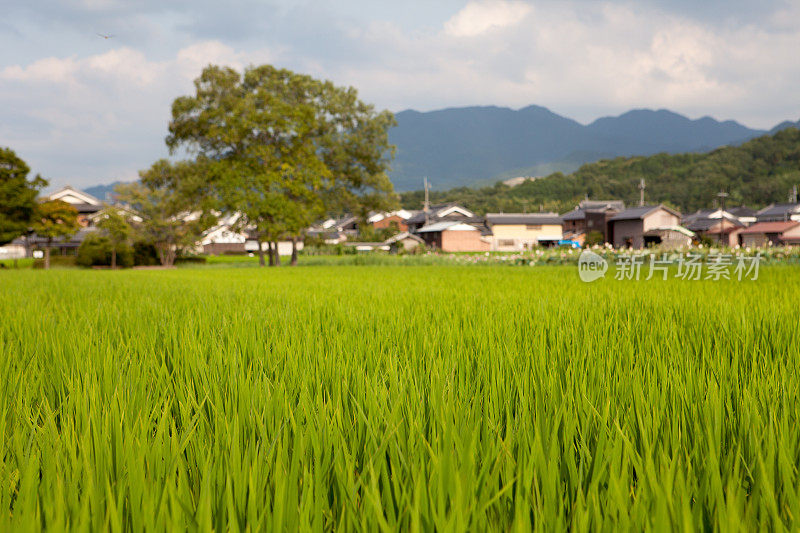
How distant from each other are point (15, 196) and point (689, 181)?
71.9 meters

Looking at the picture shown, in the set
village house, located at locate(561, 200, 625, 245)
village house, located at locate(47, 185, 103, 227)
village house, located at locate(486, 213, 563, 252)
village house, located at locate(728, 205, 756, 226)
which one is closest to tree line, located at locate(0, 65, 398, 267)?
village house, located at locate(47, 185, 103, 227)

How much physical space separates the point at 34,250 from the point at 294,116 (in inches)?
1298

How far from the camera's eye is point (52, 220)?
2555 cm

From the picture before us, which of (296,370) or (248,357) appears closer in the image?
(296,370)

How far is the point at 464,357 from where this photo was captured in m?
1.79

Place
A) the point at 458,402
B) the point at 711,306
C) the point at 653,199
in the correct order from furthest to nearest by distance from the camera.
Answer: the point at 653,199
the point at 711,306
the point at 458,402

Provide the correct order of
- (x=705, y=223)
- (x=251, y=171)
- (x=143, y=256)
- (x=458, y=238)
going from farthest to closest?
(x=705, y=223) < (x=458, y=238) < (x=143, y=256) < (x=251, y=171)

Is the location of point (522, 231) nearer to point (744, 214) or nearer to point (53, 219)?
point (744, 214)

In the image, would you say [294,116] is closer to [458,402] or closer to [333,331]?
[333,331]

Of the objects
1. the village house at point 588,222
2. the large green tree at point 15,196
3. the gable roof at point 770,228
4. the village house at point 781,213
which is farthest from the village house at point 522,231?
the large green tree at point 15,196

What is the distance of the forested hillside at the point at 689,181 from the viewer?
6381 cm

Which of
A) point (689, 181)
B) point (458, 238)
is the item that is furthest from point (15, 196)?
Result: point (689, 181)

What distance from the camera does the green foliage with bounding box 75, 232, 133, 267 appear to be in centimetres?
2780

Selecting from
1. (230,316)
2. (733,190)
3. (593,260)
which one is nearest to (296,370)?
(230,316)
